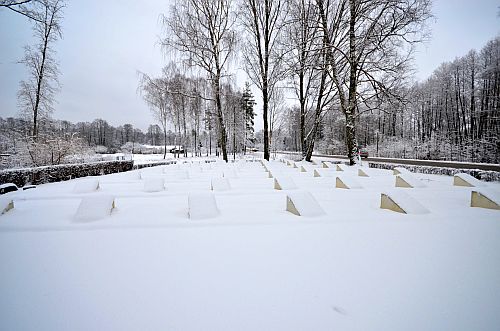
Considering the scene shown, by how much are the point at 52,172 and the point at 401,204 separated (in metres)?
12.5

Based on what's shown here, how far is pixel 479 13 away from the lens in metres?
6.07

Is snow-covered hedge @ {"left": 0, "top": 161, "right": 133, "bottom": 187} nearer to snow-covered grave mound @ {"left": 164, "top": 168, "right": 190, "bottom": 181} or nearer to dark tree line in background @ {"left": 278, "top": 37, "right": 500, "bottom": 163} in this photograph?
snow-covered grave mound @ {"left": 164, "top": 168, "right": 190, "bottom": 181}

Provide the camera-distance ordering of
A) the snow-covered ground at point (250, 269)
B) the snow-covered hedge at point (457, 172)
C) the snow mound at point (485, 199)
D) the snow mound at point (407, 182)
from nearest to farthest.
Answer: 1. the snow-covered ground at point (250, 269)
2. the snow mound at point (485, 199)
3. the snow mound at point (407, 182)
4. the snow-covered hedge at point (457, 172)

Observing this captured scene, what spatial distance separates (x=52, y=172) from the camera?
921cm

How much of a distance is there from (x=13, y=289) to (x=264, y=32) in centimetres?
1611

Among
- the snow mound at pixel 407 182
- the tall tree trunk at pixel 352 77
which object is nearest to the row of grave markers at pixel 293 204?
the snow mound at pixel 407 182

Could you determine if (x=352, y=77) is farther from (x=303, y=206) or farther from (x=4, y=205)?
(x=4, y=205)

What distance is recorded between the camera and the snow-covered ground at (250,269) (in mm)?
1210

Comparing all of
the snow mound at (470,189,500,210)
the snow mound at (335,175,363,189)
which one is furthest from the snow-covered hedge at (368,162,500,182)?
the snow mound at (335,175,363,189)

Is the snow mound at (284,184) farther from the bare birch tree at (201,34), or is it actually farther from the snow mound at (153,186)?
the bare birch tree at (201,34)

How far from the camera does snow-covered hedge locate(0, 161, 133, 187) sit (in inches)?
308

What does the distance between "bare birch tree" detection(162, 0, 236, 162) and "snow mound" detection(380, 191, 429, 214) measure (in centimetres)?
1156

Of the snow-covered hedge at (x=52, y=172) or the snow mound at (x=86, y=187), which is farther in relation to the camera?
the snow-covered hedge at (x=52, y=172)

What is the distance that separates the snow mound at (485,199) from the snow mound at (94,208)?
212 inches
